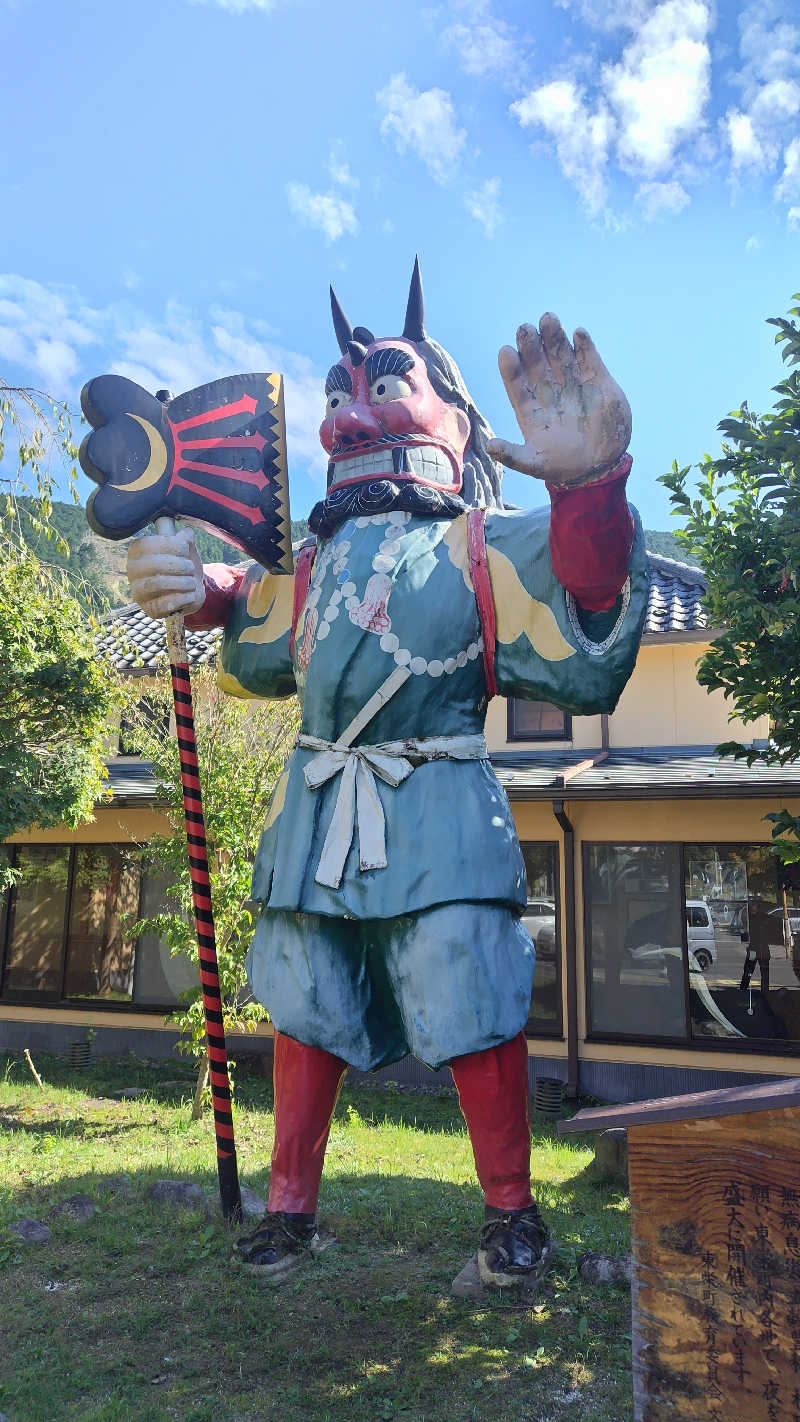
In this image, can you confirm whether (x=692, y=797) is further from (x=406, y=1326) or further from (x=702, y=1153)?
(x=702, y=1153)

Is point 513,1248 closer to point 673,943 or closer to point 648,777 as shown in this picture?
point 648,777

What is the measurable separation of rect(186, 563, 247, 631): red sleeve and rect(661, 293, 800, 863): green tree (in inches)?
70.2

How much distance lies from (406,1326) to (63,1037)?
7.26 metres

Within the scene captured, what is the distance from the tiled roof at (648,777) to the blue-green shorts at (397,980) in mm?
3160

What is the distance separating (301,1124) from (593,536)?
191 centimetres

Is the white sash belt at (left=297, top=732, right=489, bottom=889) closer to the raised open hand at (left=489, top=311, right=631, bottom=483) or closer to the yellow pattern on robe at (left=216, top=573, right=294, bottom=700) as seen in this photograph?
the yellow pattern on robe at (left=216, top=573, right=294, bottom=700)

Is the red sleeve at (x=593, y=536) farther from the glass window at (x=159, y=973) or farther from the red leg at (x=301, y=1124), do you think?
the glass window at (x=159, y=973)

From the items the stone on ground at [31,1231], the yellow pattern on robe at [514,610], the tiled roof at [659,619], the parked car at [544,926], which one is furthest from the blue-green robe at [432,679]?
the parked car at [544,926]

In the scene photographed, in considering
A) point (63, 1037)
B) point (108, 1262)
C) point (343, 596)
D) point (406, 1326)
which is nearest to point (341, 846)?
point (343, 596)

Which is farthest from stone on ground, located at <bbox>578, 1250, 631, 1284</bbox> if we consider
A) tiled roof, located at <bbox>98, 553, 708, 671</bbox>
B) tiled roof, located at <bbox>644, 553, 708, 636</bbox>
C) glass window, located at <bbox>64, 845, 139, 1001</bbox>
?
glass window, located at <bbox>64, 845, 139, 1001</bbox>

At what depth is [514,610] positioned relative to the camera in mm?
2873

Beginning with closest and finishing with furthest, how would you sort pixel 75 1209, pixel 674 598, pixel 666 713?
pixel 75 1209 < pixel 666 713 < pixel 674 598

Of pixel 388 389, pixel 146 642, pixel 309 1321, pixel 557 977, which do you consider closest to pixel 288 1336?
pixel 309 1321

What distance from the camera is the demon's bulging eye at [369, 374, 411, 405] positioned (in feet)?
10.2
